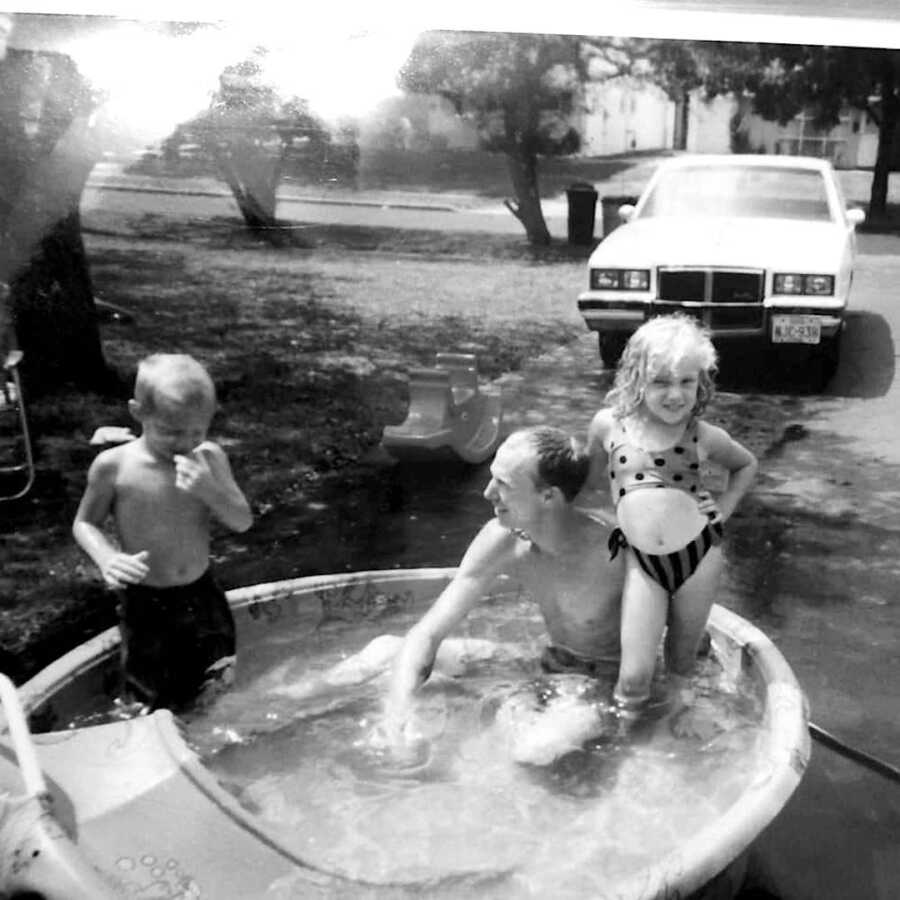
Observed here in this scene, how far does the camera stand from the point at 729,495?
173cm

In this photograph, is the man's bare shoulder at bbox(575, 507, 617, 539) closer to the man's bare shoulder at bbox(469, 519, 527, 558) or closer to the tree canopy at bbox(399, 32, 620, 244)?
the man's bare shoulder at bbox(469, 519, 527, 558)

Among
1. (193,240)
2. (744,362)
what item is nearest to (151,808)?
(193,240)

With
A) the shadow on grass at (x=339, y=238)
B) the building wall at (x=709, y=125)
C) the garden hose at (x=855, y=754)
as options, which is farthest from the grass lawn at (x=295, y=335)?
the garden hose at (x=855, y=754)

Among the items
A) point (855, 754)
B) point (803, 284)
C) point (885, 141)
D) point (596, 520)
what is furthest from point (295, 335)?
point (855, 754)

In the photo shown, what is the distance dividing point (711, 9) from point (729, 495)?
74cm

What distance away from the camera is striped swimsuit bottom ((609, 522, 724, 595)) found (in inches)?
66.9

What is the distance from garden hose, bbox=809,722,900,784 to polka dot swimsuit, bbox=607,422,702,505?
1.61ft

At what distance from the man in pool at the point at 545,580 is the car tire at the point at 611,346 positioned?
13 centimetres

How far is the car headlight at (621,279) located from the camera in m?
1.68

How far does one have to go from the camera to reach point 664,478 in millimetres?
1671

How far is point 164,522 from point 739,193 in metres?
1.01

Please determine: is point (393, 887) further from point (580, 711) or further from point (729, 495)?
point (729, 495)

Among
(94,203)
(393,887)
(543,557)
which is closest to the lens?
(393,887)

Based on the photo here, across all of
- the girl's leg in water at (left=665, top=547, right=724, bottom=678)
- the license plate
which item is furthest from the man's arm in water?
the license plate
